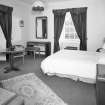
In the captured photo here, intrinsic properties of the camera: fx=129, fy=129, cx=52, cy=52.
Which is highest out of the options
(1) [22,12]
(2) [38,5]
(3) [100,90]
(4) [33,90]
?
(1) [22,12]

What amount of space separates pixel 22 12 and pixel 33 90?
4881 mm

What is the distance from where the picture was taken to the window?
623cm

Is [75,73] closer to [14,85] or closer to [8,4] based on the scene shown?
[14,85]

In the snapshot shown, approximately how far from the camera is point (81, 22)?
587cm

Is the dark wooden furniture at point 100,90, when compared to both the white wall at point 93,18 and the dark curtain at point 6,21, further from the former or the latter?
the dark curtain at point 6,21

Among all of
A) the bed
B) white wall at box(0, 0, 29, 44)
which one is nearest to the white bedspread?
the bed

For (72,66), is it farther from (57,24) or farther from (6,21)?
(6,21)

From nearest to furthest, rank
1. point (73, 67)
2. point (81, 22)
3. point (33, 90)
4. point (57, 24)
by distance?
point (33, 90) < point (73, 67) < point (81, 22) < point (57, 24)

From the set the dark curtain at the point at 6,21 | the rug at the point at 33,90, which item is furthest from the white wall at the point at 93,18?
the rug at the point at 33,90

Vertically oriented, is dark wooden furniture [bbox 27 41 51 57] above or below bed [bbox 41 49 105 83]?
above

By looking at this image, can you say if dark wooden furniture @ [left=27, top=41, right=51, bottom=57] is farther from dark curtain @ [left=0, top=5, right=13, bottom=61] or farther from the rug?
the rug

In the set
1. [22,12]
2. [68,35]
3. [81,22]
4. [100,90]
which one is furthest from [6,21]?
[100,90]

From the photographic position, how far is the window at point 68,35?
623 cm

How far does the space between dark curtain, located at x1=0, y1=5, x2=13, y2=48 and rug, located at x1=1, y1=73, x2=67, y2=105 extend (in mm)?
2762
